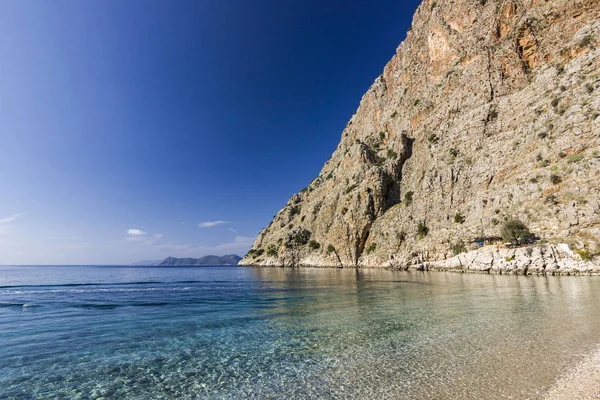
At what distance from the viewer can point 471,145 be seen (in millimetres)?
60969

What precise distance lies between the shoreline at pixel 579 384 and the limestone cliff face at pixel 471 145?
3369cm

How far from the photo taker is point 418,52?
89062 mm

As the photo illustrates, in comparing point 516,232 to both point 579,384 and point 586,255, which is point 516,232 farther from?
point 579,384

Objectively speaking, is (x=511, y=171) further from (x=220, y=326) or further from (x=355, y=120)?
(x=355, y=120)

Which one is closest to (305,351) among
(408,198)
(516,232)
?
(516,232)

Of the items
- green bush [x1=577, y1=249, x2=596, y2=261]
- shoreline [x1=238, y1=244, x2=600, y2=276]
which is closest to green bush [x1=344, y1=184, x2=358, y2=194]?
shoreline [x1=238, y1=244, x2=600, y2=276]

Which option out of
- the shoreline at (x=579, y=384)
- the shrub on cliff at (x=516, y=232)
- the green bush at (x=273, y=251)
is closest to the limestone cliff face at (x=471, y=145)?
the shrub on cliff at (x=516, y=232)

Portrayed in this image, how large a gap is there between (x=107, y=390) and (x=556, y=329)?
14453 mm

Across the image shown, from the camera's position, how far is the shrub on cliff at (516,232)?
38500 millimetres

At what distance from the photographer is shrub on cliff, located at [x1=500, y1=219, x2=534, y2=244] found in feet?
126

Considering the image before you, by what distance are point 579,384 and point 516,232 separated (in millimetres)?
39353

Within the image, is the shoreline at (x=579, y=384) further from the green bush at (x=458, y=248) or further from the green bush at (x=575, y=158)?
the green bush at (x=458, y=248)

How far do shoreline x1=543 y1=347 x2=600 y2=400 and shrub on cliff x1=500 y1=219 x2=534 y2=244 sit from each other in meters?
37.4

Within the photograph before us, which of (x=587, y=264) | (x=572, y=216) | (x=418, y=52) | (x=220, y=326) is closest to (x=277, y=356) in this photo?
(x=220, y=326)
